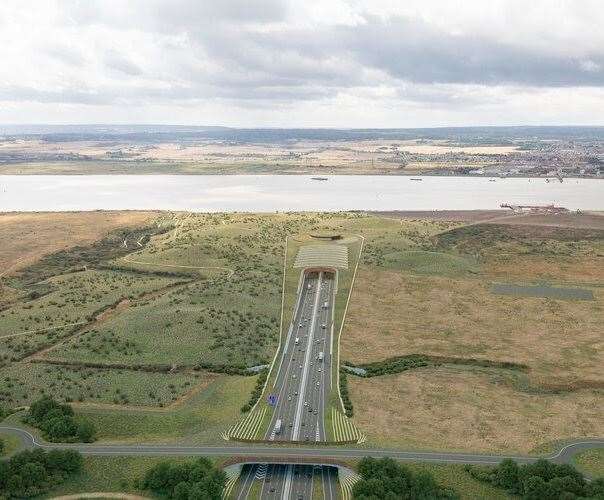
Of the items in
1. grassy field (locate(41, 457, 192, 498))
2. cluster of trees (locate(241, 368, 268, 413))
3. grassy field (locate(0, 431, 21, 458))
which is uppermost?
grassy field (locate(0, 431, 21, 458))

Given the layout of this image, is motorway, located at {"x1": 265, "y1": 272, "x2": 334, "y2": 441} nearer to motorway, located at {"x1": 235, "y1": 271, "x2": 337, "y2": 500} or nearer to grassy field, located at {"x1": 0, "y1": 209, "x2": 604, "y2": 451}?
motorway, located at {"x1": 235, "y1": 271, "x2": 337, "y2": 500}

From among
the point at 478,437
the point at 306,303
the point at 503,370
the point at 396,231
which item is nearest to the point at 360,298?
the point at 306,303

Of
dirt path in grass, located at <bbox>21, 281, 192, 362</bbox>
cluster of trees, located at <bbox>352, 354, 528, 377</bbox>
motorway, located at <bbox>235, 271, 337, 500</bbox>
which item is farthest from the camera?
dirt path in grass, located at <bbox>21, 281, 192, 362</bbox>

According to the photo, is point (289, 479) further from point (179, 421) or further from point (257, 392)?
point (257, 392)

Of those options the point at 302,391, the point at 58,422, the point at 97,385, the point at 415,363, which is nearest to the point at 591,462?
the point at 415,363

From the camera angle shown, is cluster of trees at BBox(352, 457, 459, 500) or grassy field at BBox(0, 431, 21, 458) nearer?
cluster of trees at BBox(352, 457, 459, 500)

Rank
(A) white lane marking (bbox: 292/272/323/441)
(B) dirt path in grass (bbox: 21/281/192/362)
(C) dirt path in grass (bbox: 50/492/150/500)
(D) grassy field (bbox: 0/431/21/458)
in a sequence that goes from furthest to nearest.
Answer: (B) dirt path in grass (bbox: 21/281/192/362) → (A) white lane marking (bbox: 292/272/323/441) → (D) grassy field (bbox: 0/431/21/458) → (C) dirt path in grass (bbox: 50/492/150/500)

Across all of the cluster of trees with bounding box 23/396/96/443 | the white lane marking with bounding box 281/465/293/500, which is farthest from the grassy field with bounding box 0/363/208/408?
the white lane marking with bounding box 281/465/293/500
